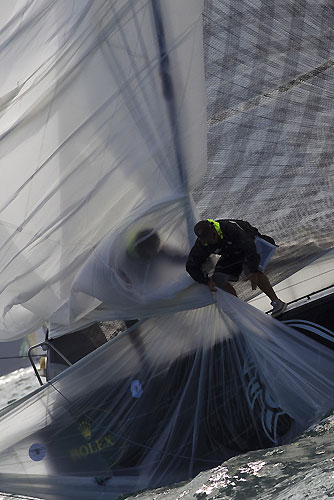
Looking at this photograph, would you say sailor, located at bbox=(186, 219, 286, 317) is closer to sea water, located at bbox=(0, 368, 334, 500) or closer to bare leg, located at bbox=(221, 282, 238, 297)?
bare leg, located at bbox=(221, 282, 238, 297)

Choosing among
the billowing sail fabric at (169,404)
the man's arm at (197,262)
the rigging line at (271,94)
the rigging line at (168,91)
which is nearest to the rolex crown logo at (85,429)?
the billowing sail fabric at (169,404)

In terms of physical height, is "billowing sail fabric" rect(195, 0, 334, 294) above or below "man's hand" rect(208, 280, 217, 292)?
above

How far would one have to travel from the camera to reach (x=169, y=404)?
13.0ft

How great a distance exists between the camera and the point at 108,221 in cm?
424

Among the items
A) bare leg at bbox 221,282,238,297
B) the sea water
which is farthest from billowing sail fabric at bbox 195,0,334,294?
the sea water

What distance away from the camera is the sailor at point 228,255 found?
3961 millimetres

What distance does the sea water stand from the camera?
9.91ft

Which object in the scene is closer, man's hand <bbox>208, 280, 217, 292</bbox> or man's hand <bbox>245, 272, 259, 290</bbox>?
man's hand <bbox>208, 280, 217, 292</bbox>

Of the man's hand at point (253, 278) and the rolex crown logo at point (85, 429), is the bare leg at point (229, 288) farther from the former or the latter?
the rolex crown logo at point (85, 429)

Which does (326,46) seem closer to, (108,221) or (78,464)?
(108,221)

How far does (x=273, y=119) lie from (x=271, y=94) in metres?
0.12

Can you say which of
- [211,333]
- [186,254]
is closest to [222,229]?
[186,254]

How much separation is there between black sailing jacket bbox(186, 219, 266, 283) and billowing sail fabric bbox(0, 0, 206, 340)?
0.13m

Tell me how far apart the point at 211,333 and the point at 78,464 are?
0.85 metres
